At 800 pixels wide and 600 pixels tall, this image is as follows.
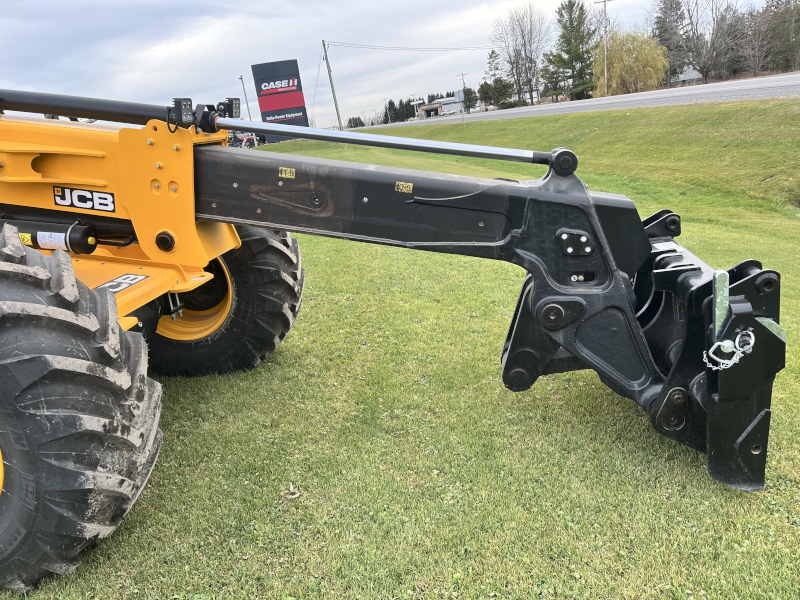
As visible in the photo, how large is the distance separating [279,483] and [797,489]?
2546mm

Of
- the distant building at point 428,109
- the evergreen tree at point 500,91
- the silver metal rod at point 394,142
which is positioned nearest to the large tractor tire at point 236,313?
the silver metal rod at point 394,142

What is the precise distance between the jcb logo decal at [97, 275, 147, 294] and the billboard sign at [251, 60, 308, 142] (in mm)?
39120

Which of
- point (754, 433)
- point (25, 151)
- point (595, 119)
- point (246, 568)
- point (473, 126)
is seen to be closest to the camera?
point (246, 568)

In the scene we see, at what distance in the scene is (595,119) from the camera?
80.4ft

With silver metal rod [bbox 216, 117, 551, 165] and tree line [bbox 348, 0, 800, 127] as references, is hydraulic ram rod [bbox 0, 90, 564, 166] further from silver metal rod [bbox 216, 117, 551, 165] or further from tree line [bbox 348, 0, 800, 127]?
tree line [bbox 348, 0, 800, 127]

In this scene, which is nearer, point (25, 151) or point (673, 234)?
point (25, 151)

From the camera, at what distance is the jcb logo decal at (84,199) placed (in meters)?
3.02

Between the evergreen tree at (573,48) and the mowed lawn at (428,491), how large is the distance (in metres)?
59.8

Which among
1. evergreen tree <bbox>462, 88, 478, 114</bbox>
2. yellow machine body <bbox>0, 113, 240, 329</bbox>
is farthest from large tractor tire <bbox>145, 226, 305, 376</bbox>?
evergreen tree <bbox>462, 88, 478, 114</bbox>

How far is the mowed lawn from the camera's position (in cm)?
241

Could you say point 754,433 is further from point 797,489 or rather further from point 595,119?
point 595,119

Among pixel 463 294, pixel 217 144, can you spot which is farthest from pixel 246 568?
pixel 463 294

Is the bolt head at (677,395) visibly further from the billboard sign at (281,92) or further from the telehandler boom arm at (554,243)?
the billboard sign at (281,92)

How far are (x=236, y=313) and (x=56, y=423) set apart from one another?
198cm
